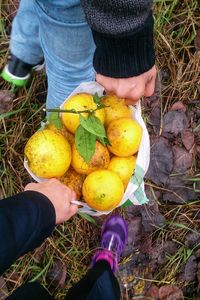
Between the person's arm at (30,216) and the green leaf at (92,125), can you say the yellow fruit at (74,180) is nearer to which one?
the person's arm at (30,216)

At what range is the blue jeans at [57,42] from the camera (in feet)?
4.97

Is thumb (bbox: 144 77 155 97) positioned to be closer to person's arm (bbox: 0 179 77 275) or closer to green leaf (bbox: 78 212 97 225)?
person's arm (bbox: 0 179 77 275)

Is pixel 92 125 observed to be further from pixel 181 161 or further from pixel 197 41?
pixel 197 41

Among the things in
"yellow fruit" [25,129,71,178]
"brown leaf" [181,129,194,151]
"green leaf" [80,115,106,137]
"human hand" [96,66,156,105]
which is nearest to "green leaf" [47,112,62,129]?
"yellow fruit" [25,129,71,178]

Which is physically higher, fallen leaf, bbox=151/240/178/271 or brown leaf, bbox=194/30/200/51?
brown leaf, bbox=194/30/200/51

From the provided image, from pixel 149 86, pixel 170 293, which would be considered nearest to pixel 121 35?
pixel 149 86

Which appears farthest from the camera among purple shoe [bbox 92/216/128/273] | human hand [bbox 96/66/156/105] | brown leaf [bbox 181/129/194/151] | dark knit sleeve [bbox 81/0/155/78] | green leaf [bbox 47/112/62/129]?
brown leaf [bbox 181/129/194/151]

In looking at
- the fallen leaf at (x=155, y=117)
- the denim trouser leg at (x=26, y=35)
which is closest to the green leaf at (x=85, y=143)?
the denim trouser leg at (x=26, y=35)

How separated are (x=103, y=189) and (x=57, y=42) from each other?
0.61 meters

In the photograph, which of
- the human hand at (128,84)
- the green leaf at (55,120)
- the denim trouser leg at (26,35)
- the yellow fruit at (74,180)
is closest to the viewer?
the human hand at (128,84)

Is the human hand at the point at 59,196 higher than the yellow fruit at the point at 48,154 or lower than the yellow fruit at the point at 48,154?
lower

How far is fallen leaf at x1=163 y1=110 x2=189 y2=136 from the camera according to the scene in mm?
2457

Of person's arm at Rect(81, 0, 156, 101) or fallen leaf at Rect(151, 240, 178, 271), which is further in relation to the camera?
fallen leaf at Rect(151, 240, 178, 271)

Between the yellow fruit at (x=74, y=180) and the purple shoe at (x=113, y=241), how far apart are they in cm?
66
